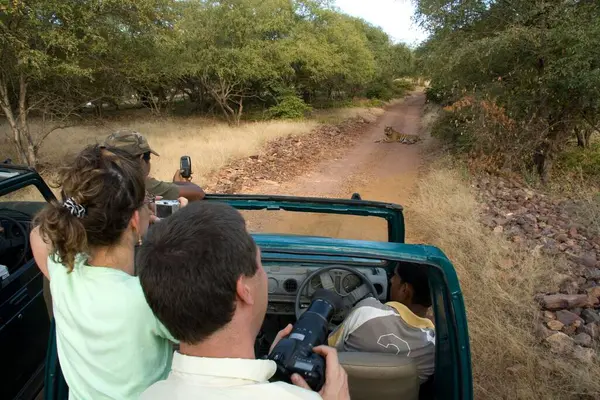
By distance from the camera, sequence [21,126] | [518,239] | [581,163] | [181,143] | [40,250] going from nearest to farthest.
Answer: [40,250]
[518,239]
[581,163]
[21,126]
[181,143]

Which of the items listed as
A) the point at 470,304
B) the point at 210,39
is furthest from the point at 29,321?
the point at 210,39

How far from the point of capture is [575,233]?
5.94 m

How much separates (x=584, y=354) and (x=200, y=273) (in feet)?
12.0

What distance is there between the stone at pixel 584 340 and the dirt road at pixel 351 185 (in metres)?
1.94

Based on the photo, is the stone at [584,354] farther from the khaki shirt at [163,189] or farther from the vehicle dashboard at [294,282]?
the khaki shirt at [163,189]

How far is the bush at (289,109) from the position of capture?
22939mm

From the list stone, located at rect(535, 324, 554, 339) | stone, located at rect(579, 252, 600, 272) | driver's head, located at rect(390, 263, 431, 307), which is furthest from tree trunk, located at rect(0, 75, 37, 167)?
stone, located at rect(579, 252, 600, 272)

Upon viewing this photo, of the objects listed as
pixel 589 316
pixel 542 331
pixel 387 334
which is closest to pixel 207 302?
pixel 387 334

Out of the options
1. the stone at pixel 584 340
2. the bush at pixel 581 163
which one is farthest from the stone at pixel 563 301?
the bush at pixel 581 163

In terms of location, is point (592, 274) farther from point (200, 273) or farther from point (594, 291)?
point (200, 273)

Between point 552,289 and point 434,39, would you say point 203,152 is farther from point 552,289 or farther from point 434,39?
point 552,289

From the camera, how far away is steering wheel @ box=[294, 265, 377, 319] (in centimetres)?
232

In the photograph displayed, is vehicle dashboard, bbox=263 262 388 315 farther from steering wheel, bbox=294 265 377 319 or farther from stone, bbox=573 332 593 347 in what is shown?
stone, bbox=573 332 593 347

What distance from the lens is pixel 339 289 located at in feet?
7.87
